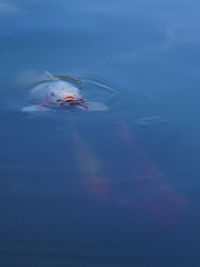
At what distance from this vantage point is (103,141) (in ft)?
11.3

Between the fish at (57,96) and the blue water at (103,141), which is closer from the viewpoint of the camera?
the blue water at (103,141)

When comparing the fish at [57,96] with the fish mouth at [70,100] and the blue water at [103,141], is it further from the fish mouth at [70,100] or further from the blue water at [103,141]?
the blue water at [103,141]

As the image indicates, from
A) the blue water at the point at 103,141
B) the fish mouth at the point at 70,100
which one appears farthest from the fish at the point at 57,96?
the blue water at the point at 103,141

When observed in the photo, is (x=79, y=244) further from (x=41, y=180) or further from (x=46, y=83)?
(x=46, y=83)

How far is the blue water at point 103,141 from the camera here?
245 centimetres

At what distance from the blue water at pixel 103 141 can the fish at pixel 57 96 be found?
11 centimetres

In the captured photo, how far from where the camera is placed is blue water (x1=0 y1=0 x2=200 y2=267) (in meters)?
2.45

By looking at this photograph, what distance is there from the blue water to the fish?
106 millimetres

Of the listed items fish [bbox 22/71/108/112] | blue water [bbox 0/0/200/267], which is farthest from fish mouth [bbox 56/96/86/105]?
blue water [bbox 0/0/200/267]

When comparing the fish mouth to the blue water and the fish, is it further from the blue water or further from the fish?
the blue water

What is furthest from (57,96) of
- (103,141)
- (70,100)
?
(103,141)

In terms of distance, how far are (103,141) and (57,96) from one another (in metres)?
0.93

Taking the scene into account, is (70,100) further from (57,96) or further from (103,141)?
(103,141)

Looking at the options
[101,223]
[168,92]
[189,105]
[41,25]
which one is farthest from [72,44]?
[101,223]
